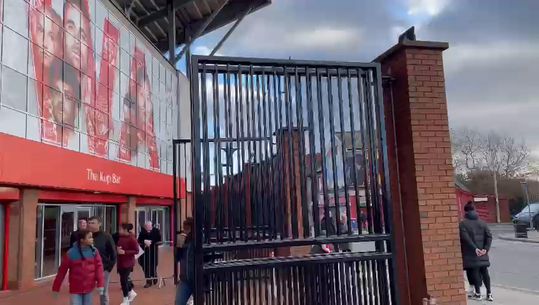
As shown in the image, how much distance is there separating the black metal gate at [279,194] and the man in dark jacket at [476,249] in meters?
3.86

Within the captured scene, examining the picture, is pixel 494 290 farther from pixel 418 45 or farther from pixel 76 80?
pixel 76 80

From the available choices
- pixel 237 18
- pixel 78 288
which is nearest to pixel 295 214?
pixel 78 288

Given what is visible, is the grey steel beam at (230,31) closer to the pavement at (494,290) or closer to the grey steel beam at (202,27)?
the grey steel beam at (202,27)

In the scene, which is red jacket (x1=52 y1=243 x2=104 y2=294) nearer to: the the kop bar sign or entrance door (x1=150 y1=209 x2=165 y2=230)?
the the kop bar sign

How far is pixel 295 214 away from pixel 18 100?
36.9 feet

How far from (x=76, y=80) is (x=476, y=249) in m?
13.7

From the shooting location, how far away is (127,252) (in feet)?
30.4

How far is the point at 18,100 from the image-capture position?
500 inches

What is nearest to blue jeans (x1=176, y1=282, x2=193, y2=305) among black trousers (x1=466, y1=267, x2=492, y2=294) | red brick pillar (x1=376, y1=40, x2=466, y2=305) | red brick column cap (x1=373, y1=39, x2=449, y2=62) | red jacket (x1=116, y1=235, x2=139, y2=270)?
red brick pillar (x1=376, y1=40, x2=466, y2=305)

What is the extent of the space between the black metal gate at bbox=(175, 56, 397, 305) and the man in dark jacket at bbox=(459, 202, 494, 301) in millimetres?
3861

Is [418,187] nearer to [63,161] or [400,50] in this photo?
[400,50]

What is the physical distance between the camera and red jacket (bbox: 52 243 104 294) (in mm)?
6324

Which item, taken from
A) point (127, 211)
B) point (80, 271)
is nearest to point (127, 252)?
point (80, 271)

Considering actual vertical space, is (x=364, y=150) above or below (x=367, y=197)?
above
